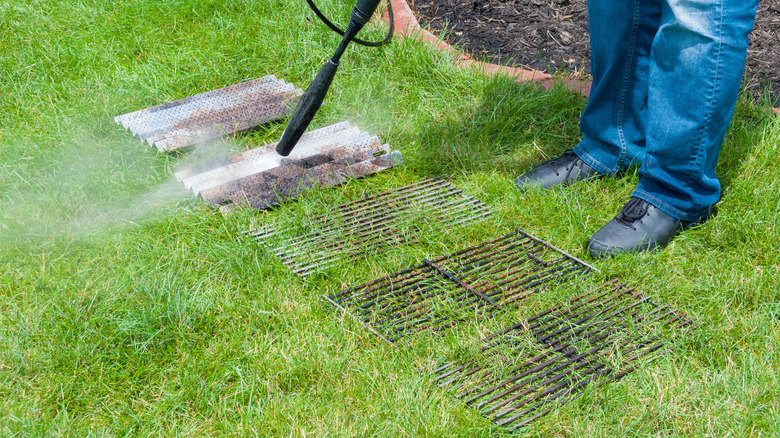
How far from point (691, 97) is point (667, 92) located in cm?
10

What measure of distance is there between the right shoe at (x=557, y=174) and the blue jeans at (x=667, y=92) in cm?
4

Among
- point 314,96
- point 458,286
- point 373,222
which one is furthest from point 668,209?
point 314,96

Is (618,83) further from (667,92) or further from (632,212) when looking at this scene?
(632,212)

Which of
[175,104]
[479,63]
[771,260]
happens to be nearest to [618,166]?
[771,260]

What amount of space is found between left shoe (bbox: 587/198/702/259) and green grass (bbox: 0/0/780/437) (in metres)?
0.05

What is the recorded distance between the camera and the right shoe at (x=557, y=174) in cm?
290

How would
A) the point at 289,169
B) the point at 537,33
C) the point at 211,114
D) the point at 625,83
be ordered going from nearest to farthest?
the point at 625,83, the point at 289,169, the point at 211,114, the point at 537,33

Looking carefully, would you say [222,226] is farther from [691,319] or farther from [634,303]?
[691,319]

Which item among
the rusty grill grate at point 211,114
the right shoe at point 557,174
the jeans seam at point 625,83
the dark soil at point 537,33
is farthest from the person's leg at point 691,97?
the rusty grill grate at point 211,114

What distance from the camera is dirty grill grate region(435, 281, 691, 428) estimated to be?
191 centimetres

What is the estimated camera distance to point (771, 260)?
242 centimetres

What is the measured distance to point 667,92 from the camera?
2484 mm

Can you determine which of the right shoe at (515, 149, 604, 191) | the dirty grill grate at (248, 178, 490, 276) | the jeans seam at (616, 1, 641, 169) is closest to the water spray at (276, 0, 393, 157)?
the dirty grill grate at (248, 178, 490, 276)

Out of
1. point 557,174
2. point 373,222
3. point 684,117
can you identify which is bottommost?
point 373,222
